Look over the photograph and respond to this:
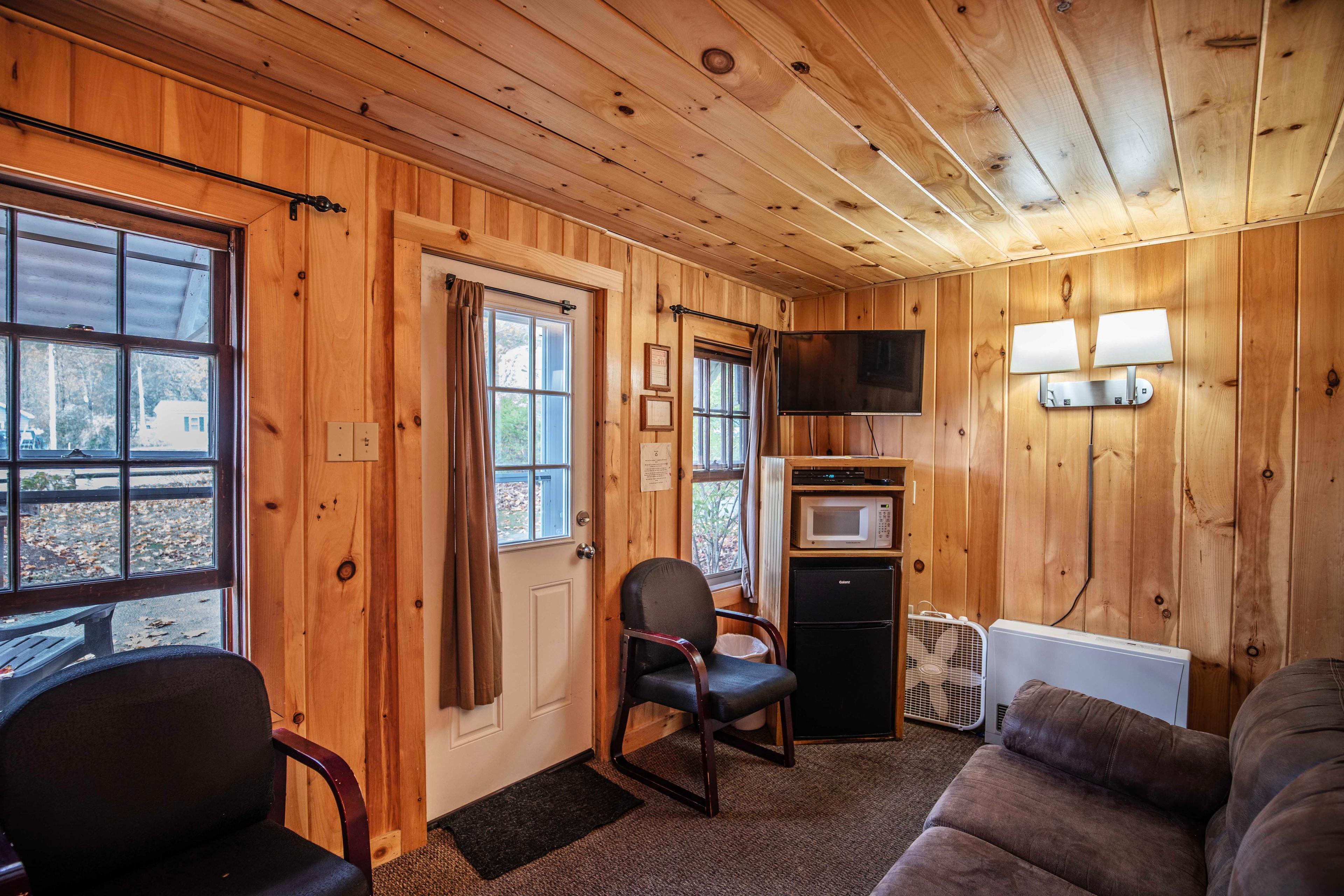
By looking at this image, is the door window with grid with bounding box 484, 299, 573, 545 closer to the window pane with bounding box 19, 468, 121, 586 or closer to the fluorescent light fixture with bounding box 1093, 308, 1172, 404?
the window pane with bounding box 19, 468, 121, 586

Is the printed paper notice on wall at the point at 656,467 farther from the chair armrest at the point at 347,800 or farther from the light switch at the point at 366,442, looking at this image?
the chair armrest at the point at 347,800

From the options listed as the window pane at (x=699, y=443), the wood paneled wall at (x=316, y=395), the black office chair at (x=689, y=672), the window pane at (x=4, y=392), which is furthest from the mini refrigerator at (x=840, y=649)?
the window pane at (x=4, y=392)

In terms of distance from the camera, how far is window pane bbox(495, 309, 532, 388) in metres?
2.53

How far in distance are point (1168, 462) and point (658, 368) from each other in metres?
2.33

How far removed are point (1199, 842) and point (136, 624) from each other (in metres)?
2.79

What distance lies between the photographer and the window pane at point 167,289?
65.1 inches

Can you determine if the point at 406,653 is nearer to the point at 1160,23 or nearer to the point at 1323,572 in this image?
the point at 1160,23

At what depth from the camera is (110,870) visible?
1316 mm

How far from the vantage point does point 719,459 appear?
357cm

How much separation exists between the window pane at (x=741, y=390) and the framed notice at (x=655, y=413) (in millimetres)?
646

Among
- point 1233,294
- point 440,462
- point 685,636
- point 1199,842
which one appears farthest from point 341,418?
point 1233,294

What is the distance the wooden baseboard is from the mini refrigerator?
1765 millimetres

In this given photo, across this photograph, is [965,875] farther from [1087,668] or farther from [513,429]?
[513,429]

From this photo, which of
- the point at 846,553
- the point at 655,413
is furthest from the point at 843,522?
the point at 655,413
